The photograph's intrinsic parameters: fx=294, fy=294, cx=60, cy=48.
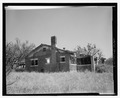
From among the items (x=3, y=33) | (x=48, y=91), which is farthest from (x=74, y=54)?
(x=3, y=33)

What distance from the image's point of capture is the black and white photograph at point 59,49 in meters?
3.52

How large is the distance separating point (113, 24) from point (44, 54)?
0.90 m

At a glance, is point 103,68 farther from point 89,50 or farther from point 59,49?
point 59,49

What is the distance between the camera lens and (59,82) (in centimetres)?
353

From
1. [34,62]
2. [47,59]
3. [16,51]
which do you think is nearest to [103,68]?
[47,59]

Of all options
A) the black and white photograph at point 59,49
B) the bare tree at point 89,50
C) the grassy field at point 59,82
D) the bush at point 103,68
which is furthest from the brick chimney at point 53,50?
the bush at point 103,68

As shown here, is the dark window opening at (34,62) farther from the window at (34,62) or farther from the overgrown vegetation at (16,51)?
the overgrown vegetation at (16,51)

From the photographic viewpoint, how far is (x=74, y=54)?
11.6 feet

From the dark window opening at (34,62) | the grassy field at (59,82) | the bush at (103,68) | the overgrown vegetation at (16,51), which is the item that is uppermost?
the overgrown vegetation at (16,51)

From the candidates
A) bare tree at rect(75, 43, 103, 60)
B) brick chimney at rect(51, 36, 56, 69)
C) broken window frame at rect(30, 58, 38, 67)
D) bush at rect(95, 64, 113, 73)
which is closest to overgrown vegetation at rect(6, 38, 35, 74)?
broken window frame at rect(30, 58, 38, 67)

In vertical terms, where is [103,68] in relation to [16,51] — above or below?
below

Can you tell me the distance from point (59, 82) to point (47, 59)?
313 mm

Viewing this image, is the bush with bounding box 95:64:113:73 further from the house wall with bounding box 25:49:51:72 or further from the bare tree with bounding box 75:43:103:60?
Answer: the house wall with bounding box 25:49:51:72

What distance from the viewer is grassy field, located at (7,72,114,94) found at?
11.5ft
